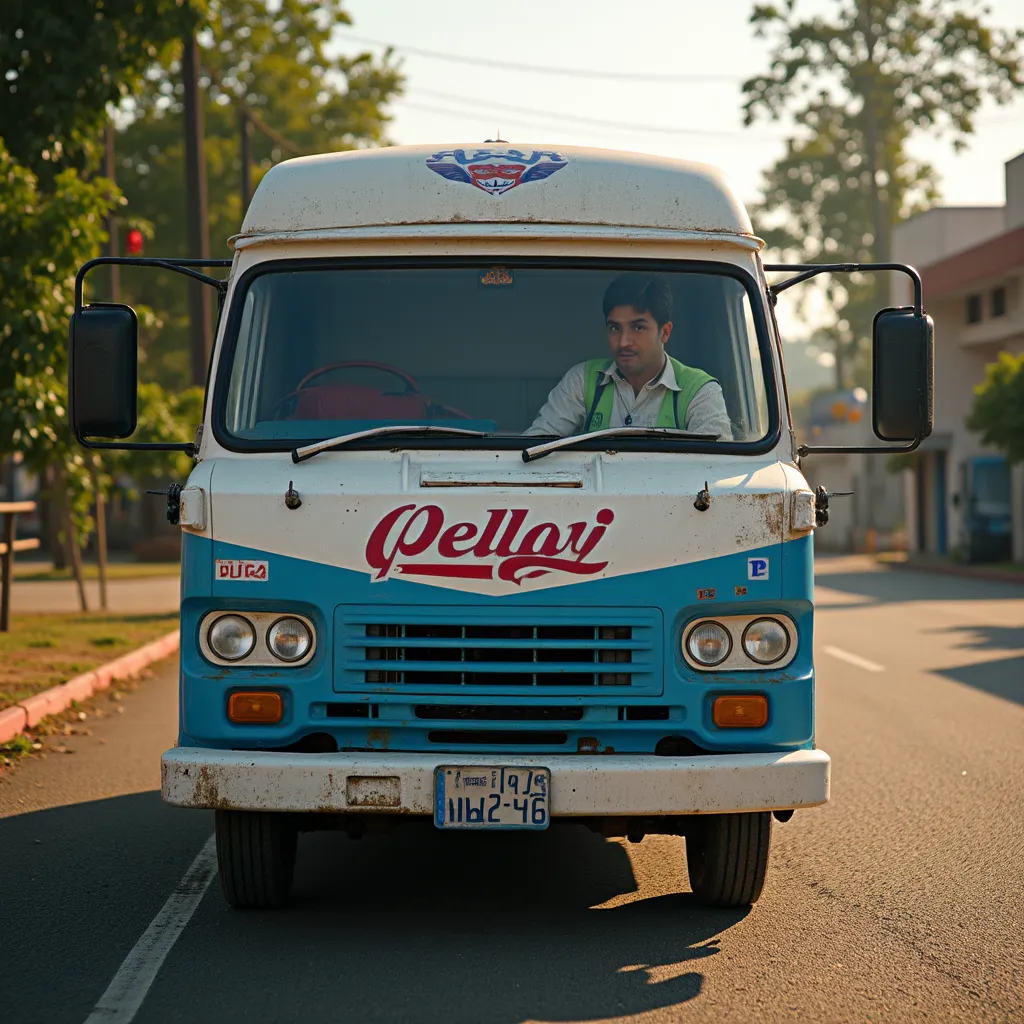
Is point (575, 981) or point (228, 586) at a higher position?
point (228, 586)

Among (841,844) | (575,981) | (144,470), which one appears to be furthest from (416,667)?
(144,470)

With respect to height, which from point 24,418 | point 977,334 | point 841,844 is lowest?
point 841,844

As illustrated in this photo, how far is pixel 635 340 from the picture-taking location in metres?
5.90

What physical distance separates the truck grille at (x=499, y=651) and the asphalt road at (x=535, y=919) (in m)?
0.90

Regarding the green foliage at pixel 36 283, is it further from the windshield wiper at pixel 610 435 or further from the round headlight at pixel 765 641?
the round headlight at pixel 765 641

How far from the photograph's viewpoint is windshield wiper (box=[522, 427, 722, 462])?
5.42m

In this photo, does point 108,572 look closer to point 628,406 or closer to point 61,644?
point 61,644

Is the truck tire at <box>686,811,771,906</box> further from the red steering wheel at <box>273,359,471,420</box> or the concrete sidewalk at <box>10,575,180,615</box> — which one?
the concrete sidewalk at <box>10,575,180,615</box>

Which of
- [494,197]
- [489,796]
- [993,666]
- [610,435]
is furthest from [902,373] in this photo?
[993,666]

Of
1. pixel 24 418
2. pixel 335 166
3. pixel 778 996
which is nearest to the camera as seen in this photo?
A: pixel 778 996

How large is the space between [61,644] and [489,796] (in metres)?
10.3

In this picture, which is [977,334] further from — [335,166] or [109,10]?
[335,166]

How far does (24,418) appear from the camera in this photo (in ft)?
42.9

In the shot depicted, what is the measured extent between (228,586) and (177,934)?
1.23 metres
